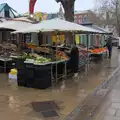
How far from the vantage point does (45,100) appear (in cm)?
932

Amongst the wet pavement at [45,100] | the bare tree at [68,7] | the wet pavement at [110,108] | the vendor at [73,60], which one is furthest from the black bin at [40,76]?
the bare tree at [68,7]

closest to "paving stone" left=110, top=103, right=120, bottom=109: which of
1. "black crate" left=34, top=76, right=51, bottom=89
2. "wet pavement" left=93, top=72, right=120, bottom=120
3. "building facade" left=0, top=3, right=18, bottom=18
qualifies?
"wet pavement" left=93, top=72, right=120, bottom=120

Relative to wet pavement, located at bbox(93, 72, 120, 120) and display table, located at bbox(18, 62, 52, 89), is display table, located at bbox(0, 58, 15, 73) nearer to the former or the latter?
display table, located at bbox(18, 62, 52, 89)

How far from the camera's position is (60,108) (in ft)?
27.8

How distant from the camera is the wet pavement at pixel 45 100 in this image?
784cm

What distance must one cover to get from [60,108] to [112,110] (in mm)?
1370

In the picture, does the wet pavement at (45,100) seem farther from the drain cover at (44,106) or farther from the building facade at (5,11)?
the building facade at (5,11)

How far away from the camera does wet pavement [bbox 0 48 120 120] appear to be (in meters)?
7.84

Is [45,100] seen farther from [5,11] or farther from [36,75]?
[5,11]

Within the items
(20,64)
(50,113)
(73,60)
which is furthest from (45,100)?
(73,60)

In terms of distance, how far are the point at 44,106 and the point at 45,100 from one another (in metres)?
0.67

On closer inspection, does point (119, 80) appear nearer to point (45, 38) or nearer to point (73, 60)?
point (73, 60)

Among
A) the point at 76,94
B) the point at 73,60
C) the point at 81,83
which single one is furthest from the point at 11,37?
the point at 76,94

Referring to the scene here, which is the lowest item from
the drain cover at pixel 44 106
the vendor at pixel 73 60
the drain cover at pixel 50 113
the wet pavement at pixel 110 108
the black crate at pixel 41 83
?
the wet pavement at pixel 110 108
